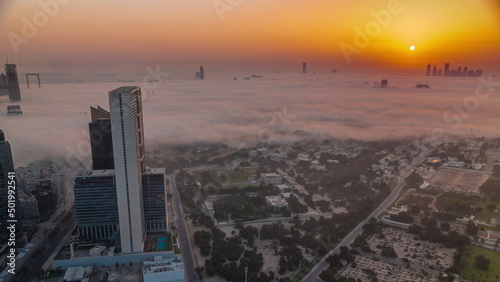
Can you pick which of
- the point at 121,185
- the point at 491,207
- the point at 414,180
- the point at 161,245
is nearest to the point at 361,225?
the point at 491,207

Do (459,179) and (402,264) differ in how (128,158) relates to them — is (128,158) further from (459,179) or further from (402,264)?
(459,179)

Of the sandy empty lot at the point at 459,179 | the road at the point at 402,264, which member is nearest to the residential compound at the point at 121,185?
the road at the point at 402,264

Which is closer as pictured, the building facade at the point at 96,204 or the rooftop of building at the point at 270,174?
the building facade at the point at 96,204

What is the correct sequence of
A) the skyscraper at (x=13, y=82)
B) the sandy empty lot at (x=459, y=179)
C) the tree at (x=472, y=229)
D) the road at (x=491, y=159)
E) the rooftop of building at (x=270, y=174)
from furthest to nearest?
the road at (x=491, y=159), the rooftop of building at (x=270, y=174), the sandy empty lot at (x=459, y=179), the skyscraper at (x=13, y=82), the tree at (x=472, y=229)

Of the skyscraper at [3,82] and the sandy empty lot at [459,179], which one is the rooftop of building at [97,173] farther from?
the sandy empty lot at [459,179]

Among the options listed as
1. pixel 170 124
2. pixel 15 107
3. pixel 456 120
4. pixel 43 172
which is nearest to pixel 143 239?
pixel 43 172

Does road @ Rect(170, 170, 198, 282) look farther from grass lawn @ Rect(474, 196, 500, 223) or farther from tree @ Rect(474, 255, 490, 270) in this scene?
grass lawn @ Rect(474, 196, 500, 223)

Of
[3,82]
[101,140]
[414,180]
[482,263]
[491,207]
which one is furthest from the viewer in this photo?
[414,180]

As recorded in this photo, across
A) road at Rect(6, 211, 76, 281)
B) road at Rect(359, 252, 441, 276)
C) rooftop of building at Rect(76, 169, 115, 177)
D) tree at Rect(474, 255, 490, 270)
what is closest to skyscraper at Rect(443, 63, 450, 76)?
tree at Rect(474, 255, 490, 270)
